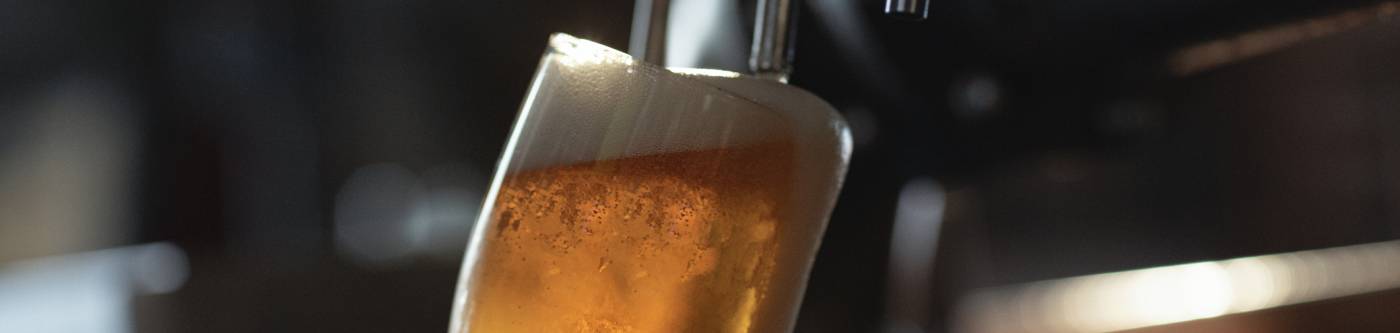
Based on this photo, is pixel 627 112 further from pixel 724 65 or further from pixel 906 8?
pixel 724 65

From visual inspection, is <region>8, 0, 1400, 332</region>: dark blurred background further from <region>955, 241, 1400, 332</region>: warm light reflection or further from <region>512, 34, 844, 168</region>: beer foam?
<region>512, 34, 844, 168</region>: beer foam

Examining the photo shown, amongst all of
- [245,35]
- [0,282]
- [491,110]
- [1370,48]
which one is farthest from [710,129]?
[0,282]

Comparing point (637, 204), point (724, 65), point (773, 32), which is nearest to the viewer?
point (637, 204)

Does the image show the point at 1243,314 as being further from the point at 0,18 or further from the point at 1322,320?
the point at 0,18

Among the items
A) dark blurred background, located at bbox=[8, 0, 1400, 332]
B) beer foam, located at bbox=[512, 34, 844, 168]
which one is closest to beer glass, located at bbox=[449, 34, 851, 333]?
beer foam, located at bbox=[512, 34, 844, 168]

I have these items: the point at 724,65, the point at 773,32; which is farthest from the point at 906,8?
the point at 724,65

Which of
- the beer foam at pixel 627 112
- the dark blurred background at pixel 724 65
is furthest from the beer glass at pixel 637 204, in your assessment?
the dark blurred background at pixel 724 65
